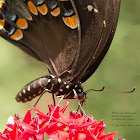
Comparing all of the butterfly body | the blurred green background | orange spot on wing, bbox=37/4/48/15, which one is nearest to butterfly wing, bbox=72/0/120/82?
the butterfly body

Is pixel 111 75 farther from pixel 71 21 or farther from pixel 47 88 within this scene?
pixel 71 21

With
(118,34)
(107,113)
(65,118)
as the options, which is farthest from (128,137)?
(65,118)

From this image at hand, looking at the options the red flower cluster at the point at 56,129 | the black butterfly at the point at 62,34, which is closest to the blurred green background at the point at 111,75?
the black butterfly at the point at 62,34

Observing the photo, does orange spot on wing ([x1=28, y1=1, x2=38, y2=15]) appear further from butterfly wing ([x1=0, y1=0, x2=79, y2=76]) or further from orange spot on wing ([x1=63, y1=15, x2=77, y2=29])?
orange spot on wing ([x1=63, y1=15, x2=77, y2=29])

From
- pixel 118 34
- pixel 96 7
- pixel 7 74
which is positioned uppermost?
pixel 118 34

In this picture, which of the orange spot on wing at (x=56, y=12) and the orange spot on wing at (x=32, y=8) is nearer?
the orange spot on wing at (x=56, y=12)

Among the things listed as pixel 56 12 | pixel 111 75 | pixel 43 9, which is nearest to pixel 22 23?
pixel 43 9

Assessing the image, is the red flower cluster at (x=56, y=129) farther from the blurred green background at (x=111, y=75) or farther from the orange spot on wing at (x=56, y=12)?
the blurred green background at (x=111, y=75)

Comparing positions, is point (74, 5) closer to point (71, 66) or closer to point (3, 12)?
point (71, 66)
